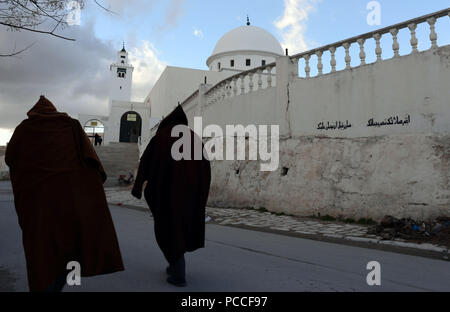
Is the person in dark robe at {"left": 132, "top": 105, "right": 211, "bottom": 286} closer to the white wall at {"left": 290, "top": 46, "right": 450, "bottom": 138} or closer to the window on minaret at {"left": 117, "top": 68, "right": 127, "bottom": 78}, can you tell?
the white wall at {"left": 290, "top": 46, "right": 450, "bottom": 138}

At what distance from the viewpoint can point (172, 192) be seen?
3113mm

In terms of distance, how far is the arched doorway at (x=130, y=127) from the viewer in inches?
1211

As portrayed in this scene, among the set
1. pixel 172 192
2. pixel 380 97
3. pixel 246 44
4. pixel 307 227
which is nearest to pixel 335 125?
pixel 380 97

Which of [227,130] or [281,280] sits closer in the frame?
[281,280]

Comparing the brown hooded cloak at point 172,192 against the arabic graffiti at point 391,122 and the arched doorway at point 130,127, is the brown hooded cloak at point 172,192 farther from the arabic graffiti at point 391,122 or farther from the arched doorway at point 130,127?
the arched doorway at point 130,127

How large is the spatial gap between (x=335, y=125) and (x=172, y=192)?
5.38 metres

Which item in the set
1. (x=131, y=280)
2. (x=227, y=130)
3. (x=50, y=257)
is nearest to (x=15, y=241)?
(x=131, y=280)

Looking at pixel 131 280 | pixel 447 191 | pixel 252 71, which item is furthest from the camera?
pixel 252 71

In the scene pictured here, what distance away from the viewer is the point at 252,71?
952cm

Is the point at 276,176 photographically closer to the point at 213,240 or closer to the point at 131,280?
the point at 213,240

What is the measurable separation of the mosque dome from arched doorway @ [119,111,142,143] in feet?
32.6

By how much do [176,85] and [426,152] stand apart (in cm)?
2103

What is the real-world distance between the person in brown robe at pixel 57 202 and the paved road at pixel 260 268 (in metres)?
0.56

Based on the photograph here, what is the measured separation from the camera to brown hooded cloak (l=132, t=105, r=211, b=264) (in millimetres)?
A: 3066
